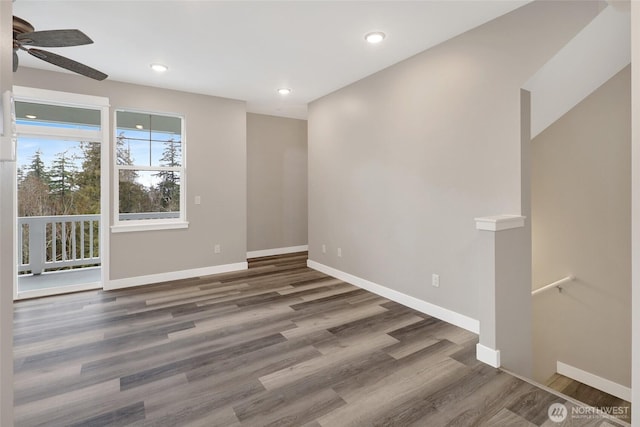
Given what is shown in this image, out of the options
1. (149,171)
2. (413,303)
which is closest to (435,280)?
(413,303)

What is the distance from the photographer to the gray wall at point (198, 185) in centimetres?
421

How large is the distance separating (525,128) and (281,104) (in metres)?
3.82

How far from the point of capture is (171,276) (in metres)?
4.57

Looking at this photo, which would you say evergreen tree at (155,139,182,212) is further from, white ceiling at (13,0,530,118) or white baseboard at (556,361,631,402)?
white baseboard at (556,361,631,402)

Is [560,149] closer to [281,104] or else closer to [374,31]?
[374,31]

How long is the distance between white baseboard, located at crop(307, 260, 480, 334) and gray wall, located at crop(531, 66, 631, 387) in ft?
4.94

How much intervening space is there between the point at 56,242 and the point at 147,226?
4.99 feet

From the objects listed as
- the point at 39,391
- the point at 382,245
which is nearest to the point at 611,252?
the point at 382,245

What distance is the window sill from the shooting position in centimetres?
419

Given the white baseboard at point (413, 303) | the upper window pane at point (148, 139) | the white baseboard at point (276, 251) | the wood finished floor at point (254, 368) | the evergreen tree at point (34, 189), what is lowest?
the wood finished floor at point (254, 368)

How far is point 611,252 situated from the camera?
132 inches

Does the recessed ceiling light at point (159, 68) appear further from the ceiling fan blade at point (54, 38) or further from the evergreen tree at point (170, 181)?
the ceiling fan blade at point (54, 38)

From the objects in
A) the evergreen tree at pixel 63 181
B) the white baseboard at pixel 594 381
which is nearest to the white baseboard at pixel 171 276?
the evergreen tree at pixel 63 181

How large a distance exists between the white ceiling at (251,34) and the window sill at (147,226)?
1932 mm
